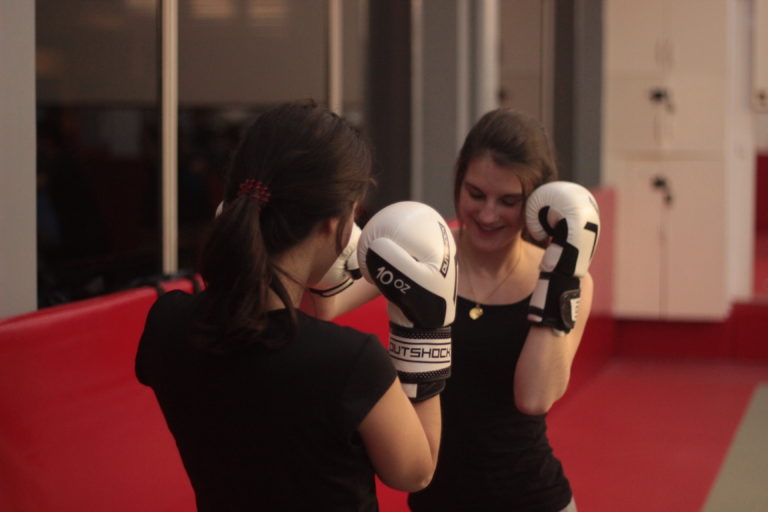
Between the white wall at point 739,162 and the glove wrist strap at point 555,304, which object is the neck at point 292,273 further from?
the white wall at point 739,162

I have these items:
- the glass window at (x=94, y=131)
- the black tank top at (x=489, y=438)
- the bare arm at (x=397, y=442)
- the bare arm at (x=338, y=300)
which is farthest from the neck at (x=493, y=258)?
the glass window at (x=94, y=131)

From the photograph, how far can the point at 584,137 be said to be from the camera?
21.0 feet

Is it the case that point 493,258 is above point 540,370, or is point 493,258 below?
above

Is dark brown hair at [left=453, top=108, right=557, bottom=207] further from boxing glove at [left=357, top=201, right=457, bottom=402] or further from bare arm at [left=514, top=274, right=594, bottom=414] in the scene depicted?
boxing glove at [left=357, top=201, right=457, bottom=402]

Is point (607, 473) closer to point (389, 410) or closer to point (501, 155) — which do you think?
point (501, 155)

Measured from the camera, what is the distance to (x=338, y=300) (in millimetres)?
1884

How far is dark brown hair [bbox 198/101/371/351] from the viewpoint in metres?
1.25

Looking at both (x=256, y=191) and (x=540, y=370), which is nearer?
(x=256, y=191)

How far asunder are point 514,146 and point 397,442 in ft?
2.88

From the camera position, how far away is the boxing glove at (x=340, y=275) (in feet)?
6.00

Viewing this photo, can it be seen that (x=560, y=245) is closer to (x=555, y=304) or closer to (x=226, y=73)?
(x=555, y=304)

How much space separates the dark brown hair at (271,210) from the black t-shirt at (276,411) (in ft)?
0.11

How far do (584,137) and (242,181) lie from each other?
5.29 meters

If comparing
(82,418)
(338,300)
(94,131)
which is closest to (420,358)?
(338,300)
